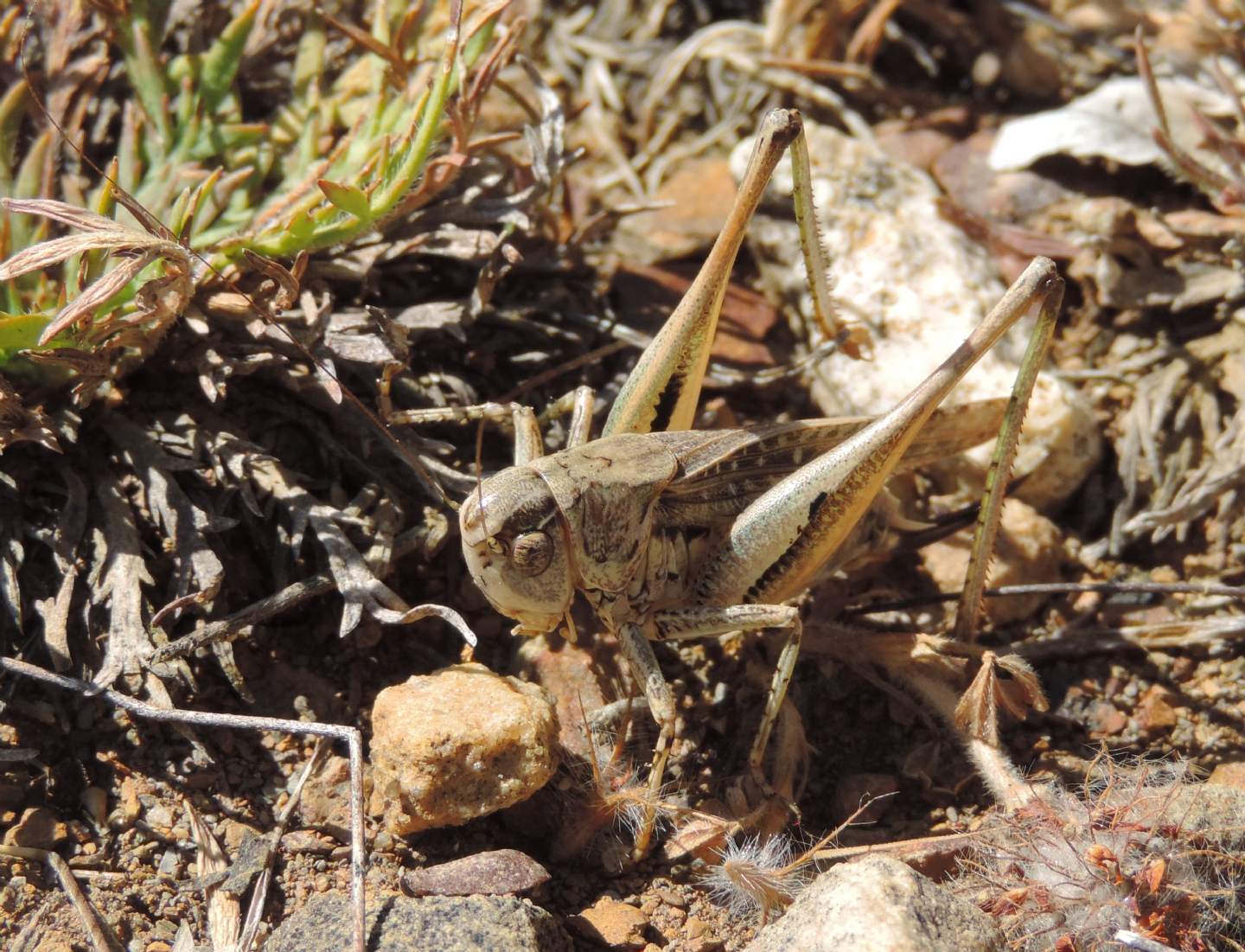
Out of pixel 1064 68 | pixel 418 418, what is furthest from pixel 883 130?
pixel 418 418

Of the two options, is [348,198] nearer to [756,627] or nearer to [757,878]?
[756,627]

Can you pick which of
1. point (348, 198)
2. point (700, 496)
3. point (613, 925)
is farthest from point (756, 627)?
point (348, 198)

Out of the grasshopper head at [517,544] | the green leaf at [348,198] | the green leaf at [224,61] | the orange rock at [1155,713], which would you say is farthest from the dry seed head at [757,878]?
the green leaf at [224,61]

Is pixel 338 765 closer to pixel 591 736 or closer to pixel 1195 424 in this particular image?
pixel 591 736

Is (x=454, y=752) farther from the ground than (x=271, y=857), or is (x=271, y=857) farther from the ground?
(x=454, y=752)

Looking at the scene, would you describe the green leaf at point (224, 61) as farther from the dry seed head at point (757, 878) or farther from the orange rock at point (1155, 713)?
the orange rock at point (1155, 713)

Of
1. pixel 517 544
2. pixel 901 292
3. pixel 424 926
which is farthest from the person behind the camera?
pixel 901 292
